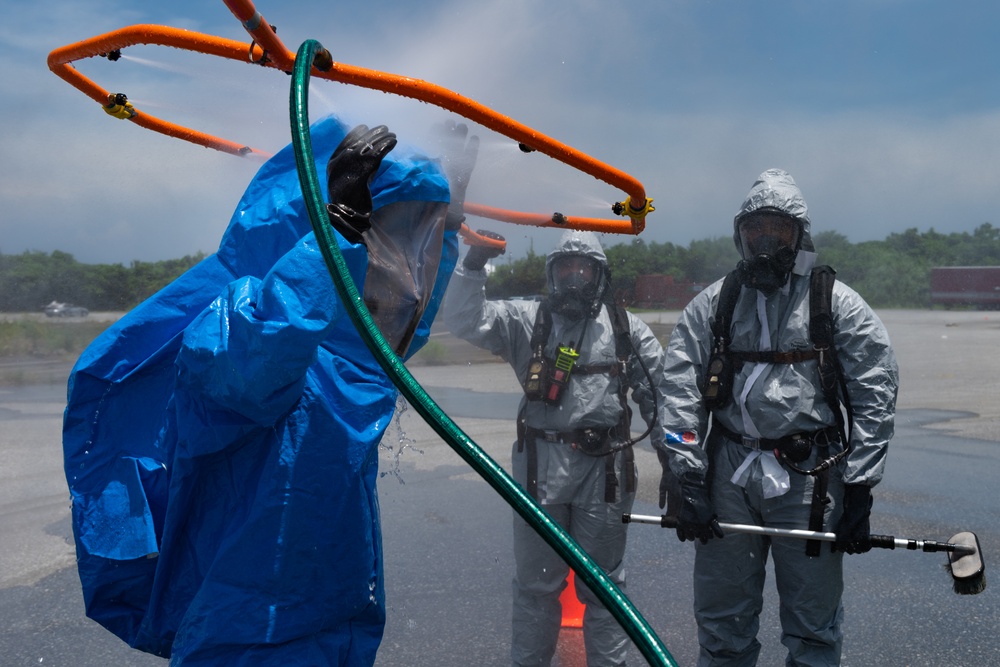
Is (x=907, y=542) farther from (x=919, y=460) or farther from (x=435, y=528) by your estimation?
(x=919, y=460)

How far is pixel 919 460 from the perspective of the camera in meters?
7.14

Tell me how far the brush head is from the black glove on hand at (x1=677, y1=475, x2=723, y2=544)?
32.0 inches

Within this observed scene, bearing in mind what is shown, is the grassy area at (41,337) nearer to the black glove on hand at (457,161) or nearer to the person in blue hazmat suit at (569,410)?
the person in blue hazmat suit at (569,410)

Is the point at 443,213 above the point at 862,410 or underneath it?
above

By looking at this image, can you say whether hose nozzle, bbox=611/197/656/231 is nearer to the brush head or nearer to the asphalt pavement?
the asphalt pavement

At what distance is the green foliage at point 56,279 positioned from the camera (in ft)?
40.8

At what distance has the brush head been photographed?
2855 millimetres

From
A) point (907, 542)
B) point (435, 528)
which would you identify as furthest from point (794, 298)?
point (435, 528)

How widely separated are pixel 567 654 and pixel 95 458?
8.78 ft

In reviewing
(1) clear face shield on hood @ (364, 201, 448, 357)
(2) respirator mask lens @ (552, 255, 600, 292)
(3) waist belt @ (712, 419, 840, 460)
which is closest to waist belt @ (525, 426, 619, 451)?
(2) respirator mask lens @ (552, 255, 600, 292)

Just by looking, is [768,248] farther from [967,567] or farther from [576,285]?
[967,567]

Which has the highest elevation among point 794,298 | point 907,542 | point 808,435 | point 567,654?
point 794,298

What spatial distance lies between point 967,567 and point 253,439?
98.5 inches

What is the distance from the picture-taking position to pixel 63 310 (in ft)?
51.7
